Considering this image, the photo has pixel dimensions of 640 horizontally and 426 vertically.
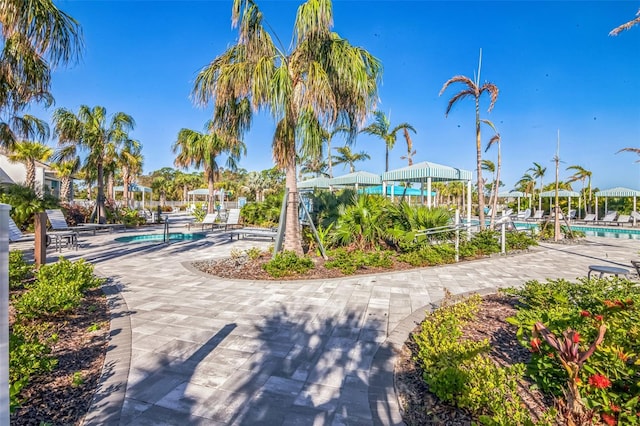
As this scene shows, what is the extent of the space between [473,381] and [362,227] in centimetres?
620

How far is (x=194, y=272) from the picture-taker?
658 centimetres

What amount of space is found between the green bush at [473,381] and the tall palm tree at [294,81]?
4923 millimetres

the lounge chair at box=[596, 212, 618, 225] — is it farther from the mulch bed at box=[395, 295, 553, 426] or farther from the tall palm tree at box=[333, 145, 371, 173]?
the mulch bed at box=[395, 295, 553, 426]

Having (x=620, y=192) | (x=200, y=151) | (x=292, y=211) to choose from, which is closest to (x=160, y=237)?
(x=200, y=151)

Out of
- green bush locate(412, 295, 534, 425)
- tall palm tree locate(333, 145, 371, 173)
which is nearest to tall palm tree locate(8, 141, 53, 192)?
tall palm tree locate(333, 145, 371, 173)

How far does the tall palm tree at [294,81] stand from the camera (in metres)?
6.27

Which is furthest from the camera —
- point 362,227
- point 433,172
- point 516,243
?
point 433,172

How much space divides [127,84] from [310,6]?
989 cm

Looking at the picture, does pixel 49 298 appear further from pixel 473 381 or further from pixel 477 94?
pixel 477 94

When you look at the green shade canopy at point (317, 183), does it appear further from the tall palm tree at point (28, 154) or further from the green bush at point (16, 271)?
the tall palm tree at point (28, 154)

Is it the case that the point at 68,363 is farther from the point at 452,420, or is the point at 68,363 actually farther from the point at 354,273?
the point at 354,273

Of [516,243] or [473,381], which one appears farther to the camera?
[516,243]

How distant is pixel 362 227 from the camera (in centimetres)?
830

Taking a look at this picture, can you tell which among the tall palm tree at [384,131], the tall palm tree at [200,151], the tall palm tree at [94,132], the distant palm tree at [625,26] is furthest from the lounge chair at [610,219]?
the tall palm tree at [94,132]
